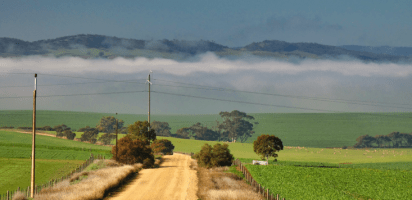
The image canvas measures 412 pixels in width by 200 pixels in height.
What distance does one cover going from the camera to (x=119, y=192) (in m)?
38.2

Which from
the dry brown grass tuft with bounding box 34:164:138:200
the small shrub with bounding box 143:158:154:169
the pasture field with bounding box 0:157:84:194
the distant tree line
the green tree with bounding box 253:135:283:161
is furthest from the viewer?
the distant tree line

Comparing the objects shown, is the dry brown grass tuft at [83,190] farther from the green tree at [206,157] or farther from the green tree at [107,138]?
the green tree at [107,138]

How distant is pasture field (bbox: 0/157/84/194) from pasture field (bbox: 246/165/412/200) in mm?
28560

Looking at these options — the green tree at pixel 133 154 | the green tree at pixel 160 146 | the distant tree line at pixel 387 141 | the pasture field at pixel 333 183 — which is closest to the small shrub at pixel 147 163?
the green tree at pixel 133 154

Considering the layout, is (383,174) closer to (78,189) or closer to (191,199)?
(191,199)

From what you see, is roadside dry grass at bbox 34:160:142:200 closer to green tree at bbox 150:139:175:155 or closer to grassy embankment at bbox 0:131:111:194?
grassy embankment at bbox 0:131:111:194

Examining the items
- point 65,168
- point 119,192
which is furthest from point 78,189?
point 65,168

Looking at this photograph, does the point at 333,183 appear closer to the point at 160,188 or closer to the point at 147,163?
the point at 160,188

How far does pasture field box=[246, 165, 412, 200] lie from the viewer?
132ft

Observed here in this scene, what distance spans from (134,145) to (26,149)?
33.9 m

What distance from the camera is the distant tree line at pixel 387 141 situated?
190 metres

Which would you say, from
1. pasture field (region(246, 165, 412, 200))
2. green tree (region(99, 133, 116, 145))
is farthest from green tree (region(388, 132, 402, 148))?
pasture field (region(246, 165, 412, 200))

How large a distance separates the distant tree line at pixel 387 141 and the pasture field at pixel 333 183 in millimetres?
139857

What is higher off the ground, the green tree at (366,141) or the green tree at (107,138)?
the green tree at (107,138)
